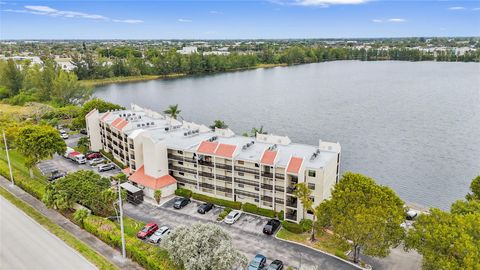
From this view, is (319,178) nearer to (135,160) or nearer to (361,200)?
(361,200)

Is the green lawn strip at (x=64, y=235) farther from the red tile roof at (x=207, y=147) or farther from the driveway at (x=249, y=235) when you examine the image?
the red tile roof at (x=207, y=147)

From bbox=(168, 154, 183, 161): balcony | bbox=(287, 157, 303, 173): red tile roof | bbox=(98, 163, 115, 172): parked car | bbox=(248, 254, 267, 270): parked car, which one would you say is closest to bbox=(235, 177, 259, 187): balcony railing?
bbox=(287, 157, 303, 173): red tile roof

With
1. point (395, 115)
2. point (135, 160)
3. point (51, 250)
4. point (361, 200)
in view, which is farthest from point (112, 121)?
point (395, 115)

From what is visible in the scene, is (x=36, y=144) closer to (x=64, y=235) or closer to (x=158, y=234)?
(x=64, y=235)

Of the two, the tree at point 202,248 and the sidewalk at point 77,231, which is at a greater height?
the tree at point 202,248

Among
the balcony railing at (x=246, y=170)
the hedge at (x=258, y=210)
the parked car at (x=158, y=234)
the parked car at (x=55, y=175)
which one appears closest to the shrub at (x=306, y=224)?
the hedge at (x=258, y=210)

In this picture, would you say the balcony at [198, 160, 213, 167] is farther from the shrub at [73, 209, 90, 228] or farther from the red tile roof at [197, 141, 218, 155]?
the shrub at [73, 209, 90, 228]
